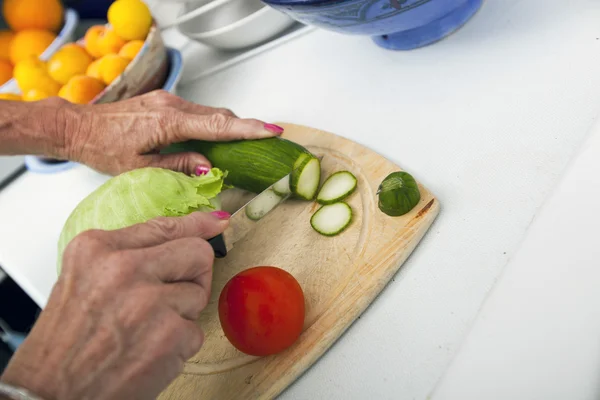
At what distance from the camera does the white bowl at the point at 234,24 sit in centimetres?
165

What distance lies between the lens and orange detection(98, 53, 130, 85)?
152 cm

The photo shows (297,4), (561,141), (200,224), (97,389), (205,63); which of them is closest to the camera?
(97,389)

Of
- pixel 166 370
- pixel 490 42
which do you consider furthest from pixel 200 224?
pixel 490 42

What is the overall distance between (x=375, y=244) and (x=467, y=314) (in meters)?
0.23

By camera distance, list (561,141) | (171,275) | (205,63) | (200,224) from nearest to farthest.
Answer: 1. (171,275)
2. (200,224)
3. (561,141)
4. (205,63)

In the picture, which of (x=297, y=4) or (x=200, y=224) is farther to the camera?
(x=297, y=4)

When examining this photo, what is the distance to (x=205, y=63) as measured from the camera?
187 centimetres

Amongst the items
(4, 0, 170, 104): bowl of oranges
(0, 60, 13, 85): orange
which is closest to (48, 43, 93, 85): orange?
(4, 0, 170, 104): bowl of oranges

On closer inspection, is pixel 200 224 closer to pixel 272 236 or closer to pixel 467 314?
pixel 272 236

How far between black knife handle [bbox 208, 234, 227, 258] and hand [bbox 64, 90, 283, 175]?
24 centimetres

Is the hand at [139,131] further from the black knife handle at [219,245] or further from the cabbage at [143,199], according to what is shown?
the black knife handle at [219,245]

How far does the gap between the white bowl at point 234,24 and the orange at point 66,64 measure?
12.9 inches

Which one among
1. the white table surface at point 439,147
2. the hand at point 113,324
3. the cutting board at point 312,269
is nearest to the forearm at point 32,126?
the white table surface at point 439,147

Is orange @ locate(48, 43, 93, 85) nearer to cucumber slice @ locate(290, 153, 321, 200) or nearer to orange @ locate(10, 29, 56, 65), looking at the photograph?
orange @ locate(10, 29, 56, 65)
